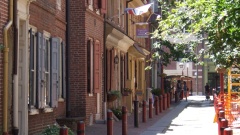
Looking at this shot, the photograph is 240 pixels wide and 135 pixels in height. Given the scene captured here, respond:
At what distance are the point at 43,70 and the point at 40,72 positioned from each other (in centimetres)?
30

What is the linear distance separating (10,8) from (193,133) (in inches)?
Result: 333

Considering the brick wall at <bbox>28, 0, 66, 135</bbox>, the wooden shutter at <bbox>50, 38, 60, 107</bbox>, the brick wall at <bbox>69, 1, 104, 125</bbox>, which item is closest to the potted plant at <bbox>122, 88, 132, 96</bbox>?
the brick wall at <bbox>69, 1, 104, 125</bbox>

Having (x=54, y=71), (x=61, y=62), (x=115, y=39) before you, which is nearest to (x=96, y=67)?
(x=61, y=62)

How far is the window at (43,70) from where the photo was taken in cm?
1338

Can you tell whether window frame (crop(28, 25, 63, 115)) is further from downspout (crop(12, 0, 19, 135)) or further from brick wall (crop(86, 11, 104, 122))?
brick wall (crop(86, 11, 104, 122))

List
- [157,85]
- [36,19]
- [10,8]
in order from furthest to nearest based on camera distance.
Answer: [157,85]
[36,19]
[10,8]

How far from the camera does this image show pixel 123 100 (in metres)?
27.5

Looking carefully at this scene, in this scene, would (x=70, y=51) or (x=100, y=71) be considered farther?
(x=100, y=71)

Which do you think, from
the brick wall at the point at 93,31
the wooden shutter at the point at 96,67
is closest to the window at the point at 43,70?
the brick wall at the point at 93,31

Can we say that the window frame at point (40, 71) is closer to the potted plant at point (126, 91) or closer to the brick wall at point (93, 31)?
the brick wall at point (93, 31)

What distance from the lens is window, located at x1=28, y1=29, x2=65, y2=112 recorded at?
13384 mm

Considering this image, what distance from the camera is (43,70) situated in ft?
46.5

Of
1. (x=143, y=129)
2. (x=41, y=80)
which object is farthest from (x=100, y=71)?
(x=41, y=80)

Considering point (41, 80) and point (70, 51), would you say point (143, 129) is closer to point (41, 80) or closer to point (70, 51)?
point (70, 51)
